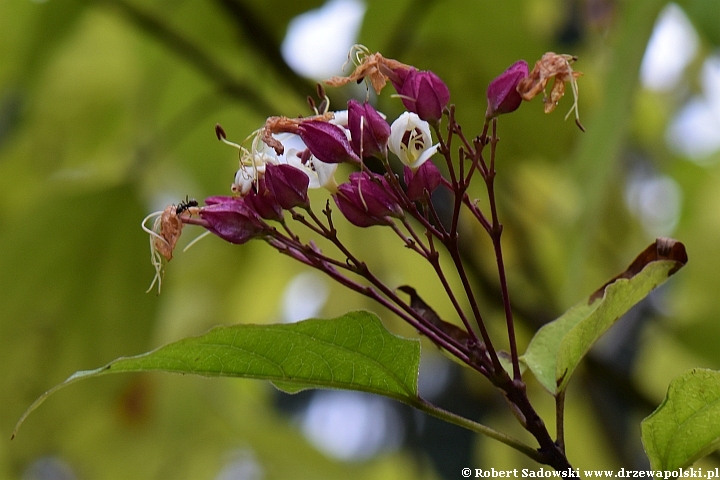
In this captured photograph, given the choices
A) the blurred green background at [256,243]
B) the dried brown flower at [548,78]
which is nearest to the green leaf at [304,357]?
the dried brown flower at [548,78]

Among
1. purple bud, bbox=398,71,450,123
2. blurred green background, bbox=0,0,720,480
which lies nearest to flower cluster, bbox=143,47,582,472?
purple bud, bbox=398,71,450,123

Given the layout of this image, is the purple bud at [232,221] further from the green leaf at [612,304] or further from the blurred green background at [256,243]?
the blurred green background at [256,243]

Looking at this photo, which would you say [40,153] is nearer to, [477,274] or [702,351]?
[477,274]

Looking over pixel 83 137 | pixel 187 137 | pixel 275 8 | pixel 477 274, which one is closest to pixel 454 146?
pixel 477 274

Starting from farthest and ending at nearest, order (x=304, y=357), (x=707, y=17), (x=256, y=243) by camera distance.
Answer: (x=256, y=243)
(x=707, y=17)
(x=304, y=357)

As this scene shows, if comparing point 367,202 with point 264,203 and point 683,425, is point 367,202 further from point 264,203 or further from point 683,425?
point 683,425

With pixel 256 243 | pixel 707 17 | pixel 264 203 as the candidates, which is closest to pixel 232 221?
pixel 264 203
